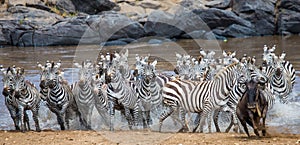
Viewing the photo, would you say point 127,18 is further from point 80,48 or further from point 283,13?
point 283,13

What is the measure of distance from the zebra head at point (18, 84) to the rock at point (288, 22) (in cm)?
2684

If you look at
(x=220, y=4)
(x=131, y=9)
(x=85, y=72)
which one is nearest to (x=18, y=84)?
(x=85, y=72)

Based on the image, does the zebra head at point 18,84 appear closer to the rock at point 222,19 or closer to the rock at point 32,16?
the rock at point 32,16

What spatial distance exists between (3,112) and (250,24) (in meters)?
24.3

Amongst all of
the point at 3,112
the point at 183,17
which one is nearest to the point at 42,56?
the point at 183,17

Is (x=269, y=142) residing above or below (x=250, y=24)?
below

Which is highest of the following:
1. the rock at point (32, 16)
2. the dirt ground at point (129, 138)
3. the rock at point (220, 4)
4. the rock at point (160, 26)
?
the rock at point (220, 4)

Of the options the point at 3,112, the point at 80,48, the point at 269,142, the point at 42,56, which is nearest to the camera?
the point at 269,142

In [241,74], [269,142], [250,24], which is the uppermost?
[250,24]

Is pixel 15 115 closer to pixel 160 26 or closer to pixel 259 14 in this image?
pixel 160 26

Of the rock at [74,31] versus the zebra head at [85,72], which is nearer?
the zebra head at [85,72]

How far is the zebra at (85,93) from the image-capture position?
511 inches

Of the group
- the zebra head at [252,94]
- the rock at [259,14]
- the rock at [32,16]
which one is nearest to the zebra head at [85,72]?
the zebra head at [252,94]

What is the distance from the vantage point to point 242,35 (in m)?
36.1
